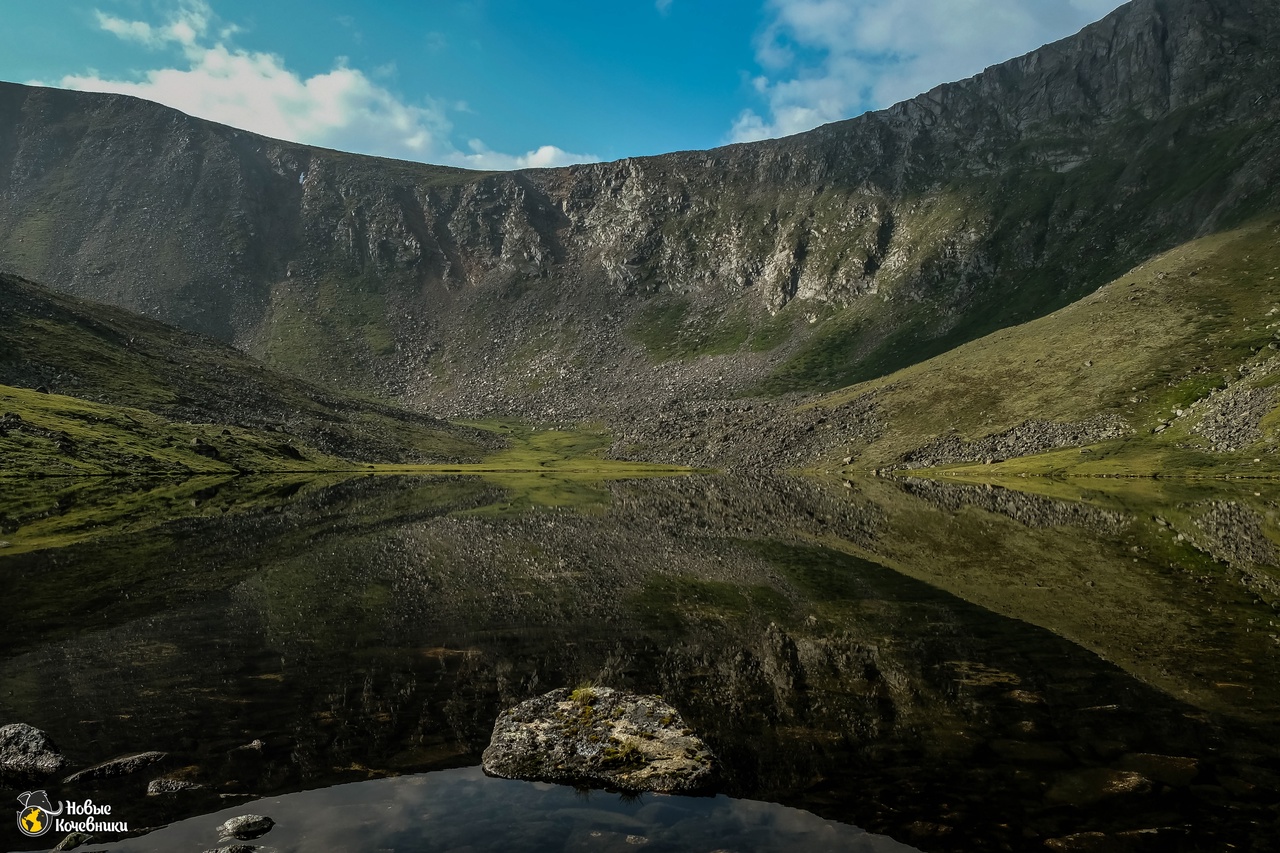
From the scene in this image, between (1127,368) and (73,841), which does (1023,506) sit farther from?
(1127,368)

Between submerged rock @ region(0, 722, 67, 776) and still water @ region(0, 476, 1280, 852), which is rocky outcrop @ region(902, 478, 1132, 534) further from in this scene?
submerged rock @ region(0, 722, 67, 776)

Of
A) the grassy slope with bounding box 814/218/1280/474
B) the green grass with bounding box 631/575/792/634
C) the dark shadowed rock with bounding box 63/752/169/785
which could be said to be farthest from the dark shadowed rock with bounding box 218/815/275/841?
the grassy slope with bounding box 814/218/1280/474

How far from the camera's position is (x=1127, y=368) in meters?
133

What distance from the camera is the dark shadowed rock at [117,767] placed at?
13409mm

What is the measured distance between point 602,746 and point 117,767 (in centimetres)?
972

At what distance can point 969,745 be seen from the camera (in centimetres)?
1536

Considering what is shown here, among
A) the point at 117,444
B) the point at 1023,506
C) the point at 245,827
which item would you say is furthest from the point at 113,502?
the point at 1023,506

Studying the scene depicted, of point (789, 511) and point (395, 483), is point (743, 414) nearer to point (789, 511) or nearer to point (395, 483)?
point (395, 483)

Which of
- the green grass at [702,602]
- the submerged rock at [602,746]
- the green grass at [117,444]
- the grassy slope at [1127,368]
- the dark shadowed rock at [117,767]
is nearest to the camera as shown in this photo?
the dark shadowed rock at [117,767]

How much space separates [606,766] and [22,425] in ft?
387

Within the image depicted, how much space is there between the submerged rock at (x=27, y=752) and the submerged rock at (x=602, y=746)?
8500 mm

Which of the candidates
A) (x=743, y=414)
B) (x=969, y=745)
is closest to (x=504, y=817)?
(x=969, y=745)

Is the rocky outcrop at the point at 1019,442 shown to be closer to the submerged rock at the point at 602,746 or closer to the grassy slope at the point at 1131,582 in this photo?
the grassy slope at the point at 1131,582

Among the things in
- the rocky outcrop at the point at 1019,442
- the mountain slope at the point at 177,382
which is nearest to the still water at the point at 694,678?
the rocky outcrop at the point at 1019,442
